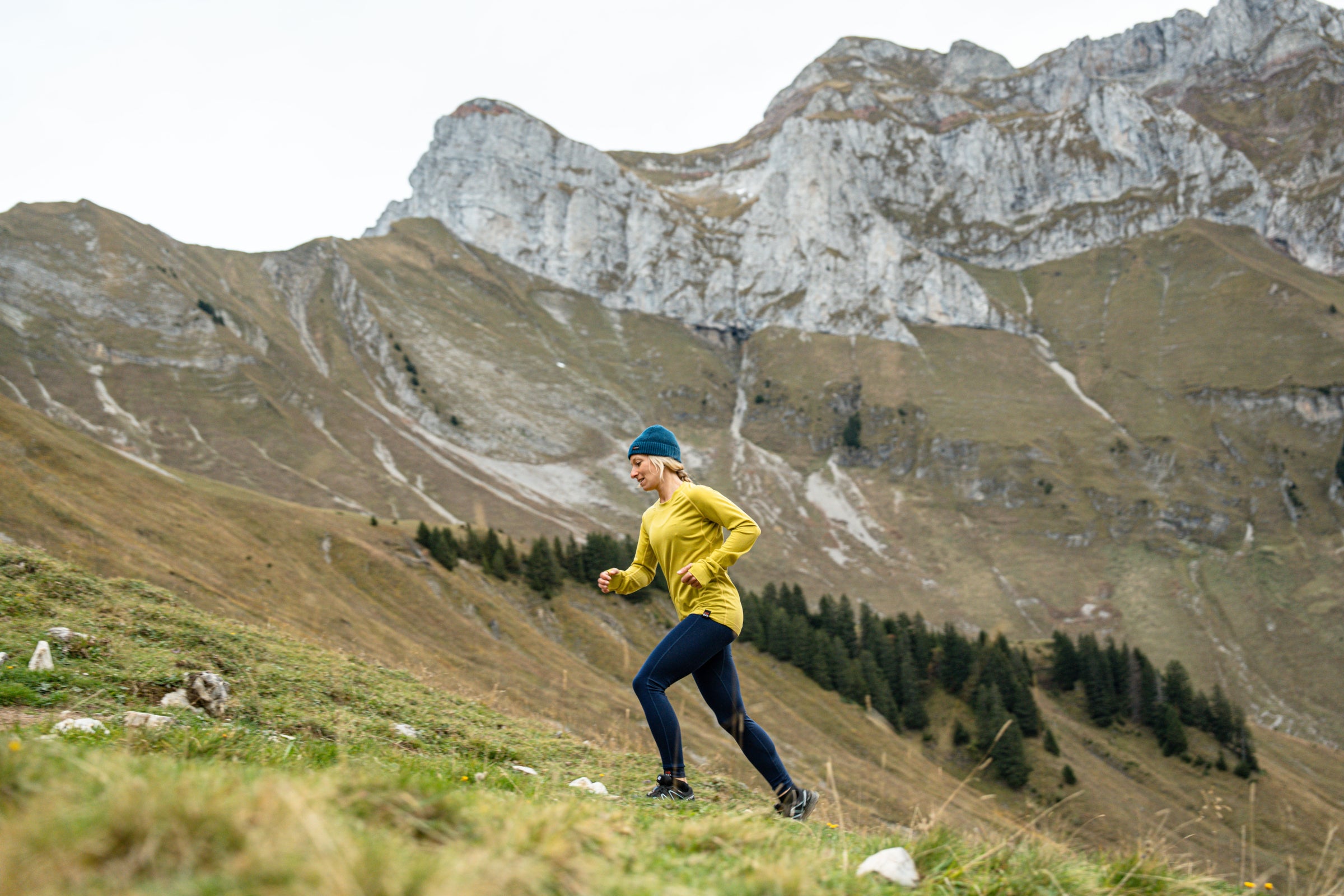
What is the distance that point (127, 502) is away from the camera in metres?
30.8

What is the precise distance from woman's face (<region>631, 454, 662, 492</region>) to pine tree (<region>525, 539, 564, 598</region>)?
49270mm

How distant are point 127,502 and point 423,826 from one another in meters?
35.1

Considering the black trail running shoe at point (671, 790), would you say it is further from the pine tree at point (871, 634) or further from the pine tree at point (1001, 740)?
the pine tree at point (871, 634)

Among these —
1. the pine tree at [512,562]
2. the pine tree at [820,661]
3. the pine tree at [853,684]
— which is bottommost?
the pine tree at [853,684]

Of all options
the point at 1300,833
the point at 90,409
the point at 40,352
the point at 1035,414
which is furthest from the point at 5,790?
the point at 1035,414

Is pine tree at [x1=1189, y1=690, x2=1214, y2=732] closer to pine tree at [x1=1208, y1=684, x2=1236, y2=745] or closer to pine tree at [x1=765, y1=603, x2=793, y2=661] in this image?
pine tree at [x1=1208, y1=684, x2=1236, y2=745]

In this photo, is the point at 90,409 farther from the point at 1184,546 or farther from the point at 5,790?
the point at 1184,546

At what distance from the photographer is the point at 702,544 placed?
680cm

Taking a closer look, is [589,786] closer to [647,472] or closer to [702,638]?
[702,638]

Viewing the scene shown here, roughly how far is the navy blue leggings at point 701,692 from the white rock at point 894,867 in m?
2.52

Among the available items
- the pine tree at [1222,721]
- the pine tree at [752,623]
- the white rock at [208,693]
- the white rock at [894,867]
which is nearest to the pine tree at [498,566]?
the pine tree at [752,623]

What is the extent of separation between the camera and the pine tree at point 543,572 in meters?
55.2

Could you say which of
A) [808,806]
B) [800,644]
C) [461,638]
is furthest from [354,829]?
[800,644]

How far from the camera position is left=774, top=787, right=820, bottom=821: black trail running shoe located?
20.2ft
